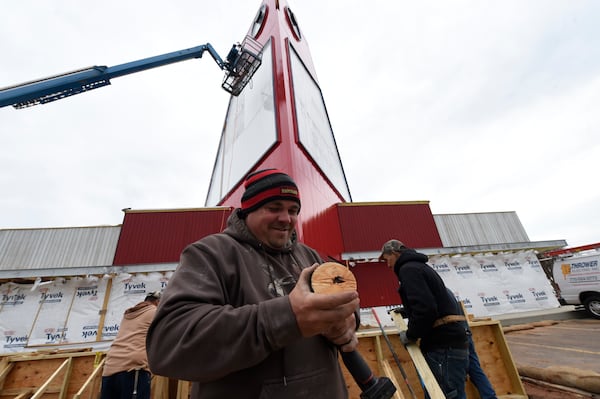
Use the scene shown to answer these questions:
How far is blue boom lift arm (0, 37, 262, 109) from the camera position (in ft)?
35.8

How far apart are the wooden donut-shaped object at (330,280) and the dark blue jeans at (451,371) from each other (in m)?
2.76

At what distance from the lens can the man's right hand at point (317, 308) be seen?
0.75 metres

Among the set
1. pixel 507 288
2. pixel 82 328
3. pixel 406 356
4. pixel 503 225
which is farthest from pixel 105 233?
pixel 503 225

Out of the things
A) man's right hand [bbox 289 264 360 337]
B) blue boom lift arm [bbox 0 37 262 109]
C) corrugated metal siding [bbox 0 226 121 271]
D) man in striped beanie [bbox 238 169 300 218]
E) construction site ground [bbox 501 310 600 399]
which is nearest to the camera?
man's right hand [bbox 289 264 360 337]

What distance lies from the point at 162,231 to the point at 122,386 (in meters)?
7.27

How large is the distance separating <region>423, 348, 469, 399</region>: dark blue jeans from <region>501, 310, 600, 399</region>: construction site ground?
209cm

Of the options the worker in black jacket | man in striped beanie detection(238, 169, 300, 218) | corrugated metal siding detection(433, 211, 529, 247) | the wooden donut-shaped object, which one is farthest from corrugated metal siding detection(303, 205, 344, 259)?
corrugated metal siding detection(433, 211, 529, 247)

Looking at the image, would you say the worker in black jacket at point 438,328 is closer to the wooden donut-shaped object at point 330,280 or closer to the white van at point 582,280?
the wooden donut-shaped object at point 330,280

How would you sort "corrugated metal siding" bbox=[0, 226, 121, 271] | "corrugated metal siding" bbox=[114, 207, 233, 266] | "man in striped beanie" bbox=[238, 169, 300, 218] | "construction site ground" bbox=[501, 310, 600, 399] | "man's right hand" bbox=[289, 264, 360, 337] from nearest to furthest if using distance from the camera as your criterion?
"man's right hand" bbox=[289, 264, 360, 337] < "man in striped beanie" bbox=[238, 169, 300, 218] < "construction site ground" bbox=[501, 310, 600, 399] < "corrugated metal siding" bbox=[114, 207, 233, 266] < "corrugated metal siding" bbox=[0, 226, 121, 271]

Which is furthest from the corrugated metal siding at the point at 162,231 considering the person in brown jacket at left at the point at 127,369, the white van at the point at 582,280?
the white van at the point at 582,280

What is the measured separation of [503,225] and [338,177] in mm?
14552

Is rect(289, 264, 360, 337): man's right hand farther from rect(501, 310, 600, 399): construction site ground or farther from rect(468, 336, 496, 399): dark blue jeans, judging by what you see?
rect(501, 310, 600, 399): construction site ground

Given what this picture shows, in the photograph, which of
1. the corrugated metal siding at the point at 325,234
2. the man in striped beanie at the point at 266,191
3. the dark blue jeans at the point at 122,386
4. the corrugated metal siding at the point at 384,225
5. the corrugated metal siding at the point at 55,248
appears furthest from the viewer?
the corrugated metal siding at the point at 55,248

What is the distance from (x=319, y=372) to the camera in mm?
1050
